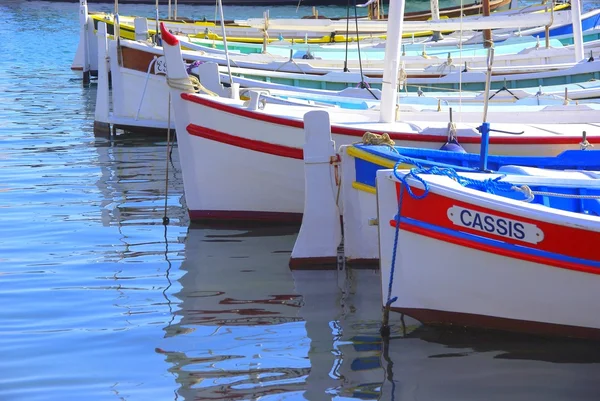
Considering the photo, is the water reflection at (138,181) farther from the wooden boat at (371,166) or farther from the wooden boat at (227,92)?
the wooden boat at (371,166)

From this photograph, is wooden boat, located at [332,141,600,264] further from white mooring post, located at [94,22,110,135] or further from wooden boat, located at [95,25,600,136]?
white mooring post, located at [94,22,110,135]

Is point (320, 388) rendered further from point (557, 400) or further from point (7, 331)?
point (7, 331)

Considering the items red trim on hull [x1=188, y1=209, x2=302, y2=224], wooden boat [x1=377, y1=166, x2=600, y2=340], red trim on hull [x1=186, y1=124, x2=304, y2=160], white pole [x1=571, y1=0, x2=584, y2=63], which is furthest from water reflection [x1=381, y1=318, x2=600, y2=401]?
white pole [x1=571, y1=0, x2=584, y2=63]

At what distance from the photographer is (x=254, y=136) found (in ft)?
34.7

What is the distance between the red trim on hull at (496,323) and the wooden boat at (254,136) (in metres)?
2.90

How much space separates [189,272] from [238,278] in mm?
502

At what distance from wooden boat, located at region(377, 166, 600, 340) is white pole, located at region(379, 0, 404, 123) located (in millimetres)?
2063

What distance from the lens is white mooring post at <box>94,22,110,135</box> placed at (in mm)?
17438

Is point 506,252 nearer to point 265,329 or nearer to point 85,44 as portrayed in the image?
point 265,329

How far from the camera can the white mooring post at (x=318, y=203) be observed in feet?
28.8

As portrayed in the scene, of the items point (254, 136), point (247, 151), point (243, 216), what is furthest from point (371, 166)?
point (243, 216)

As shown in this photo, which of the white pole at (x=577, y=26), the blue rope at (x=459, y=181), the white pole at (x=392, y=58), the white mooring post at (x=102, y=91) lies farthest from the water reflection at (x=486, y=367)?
the white mooring post at (x=102, y=91)

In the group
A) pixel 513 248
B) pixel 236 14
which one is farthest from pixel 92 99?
pixel 236 14

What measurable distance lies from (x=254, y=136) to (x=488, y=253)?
13.7 feet
